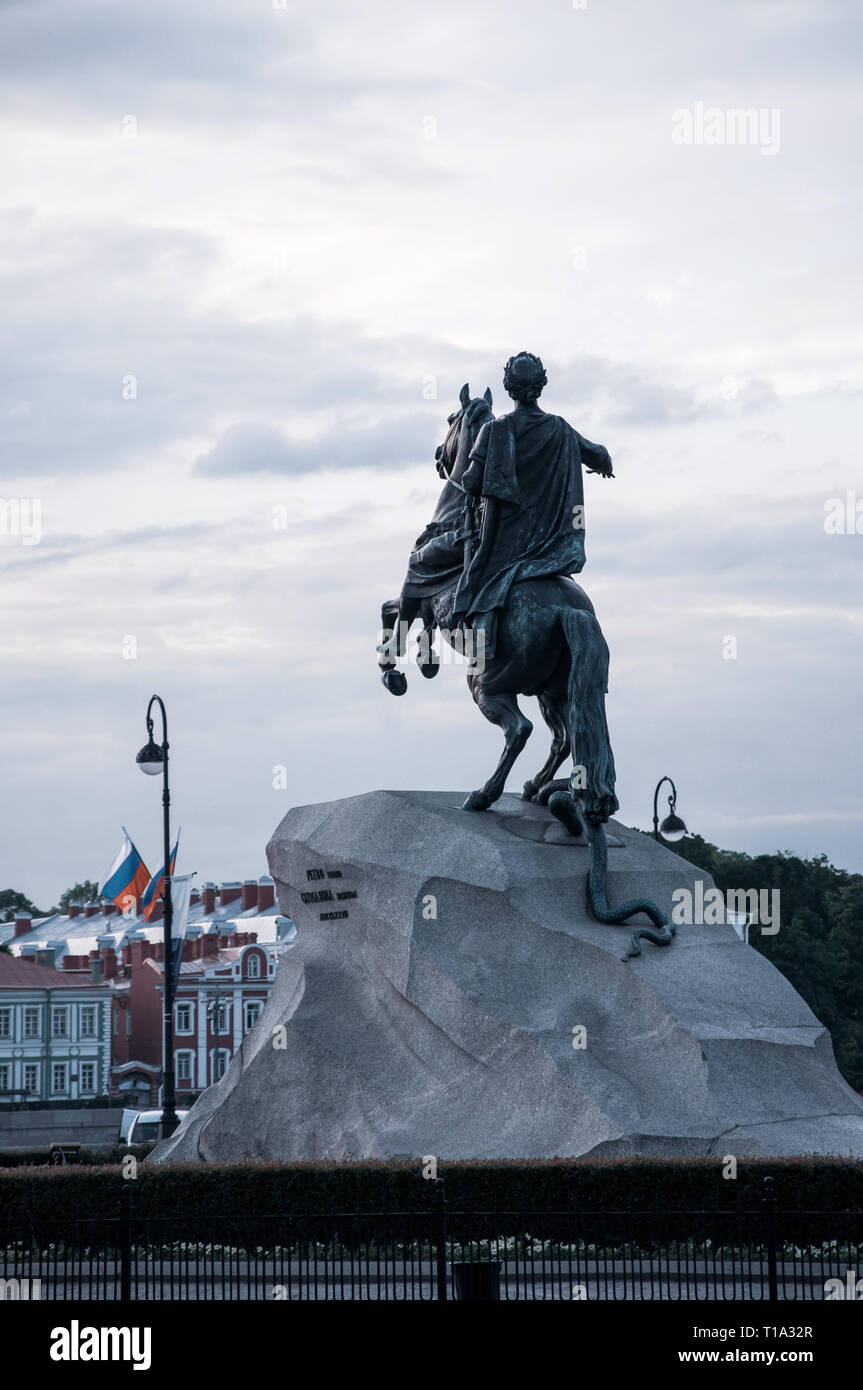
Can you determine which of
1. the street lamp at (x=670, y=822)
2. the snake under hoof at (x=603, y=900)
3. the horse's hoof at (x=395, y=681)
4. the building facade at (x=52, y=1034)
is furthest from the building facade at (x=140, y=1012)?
the snake under hoof at (x=603, y=900)

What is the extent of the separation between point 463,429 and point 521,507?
1148 millimetres

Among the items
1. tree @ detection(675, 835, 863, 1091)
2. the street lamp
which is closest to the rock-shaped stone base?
the street lamp

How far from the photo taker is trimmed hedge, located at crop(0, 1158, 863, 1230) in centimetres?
1320

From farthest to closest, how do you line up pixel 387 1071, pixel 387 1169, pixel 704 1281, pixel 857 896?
pixel 857 896 < pixel 387 1071 < pixel 387 1169 < pixel 704 1281

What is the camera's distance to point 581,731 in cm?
1616

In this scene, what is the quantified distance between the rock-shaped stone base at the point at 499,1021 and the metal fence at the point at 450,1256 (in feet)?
3.29

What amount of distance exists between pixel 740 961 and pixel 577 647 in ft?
9.86

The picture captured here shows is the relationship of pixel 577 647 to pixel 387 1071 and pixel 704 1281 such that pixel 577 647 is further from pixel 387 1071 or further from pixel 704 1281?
pixel 704 1281

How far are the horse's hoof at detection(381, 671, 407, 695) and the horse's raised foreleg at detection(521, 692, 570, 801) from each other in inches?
61.6

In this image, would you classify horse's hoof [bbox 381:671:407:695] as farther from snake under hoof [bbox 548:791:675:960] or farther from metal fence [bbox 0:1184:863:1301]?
metal fence [bbox 0:1184:863:1301]

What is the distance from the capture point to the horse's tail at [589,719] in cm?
1602

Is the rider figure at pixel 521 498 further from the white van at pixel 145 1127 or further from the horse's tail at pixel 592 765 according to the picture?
the white van at pixel 145 1127
